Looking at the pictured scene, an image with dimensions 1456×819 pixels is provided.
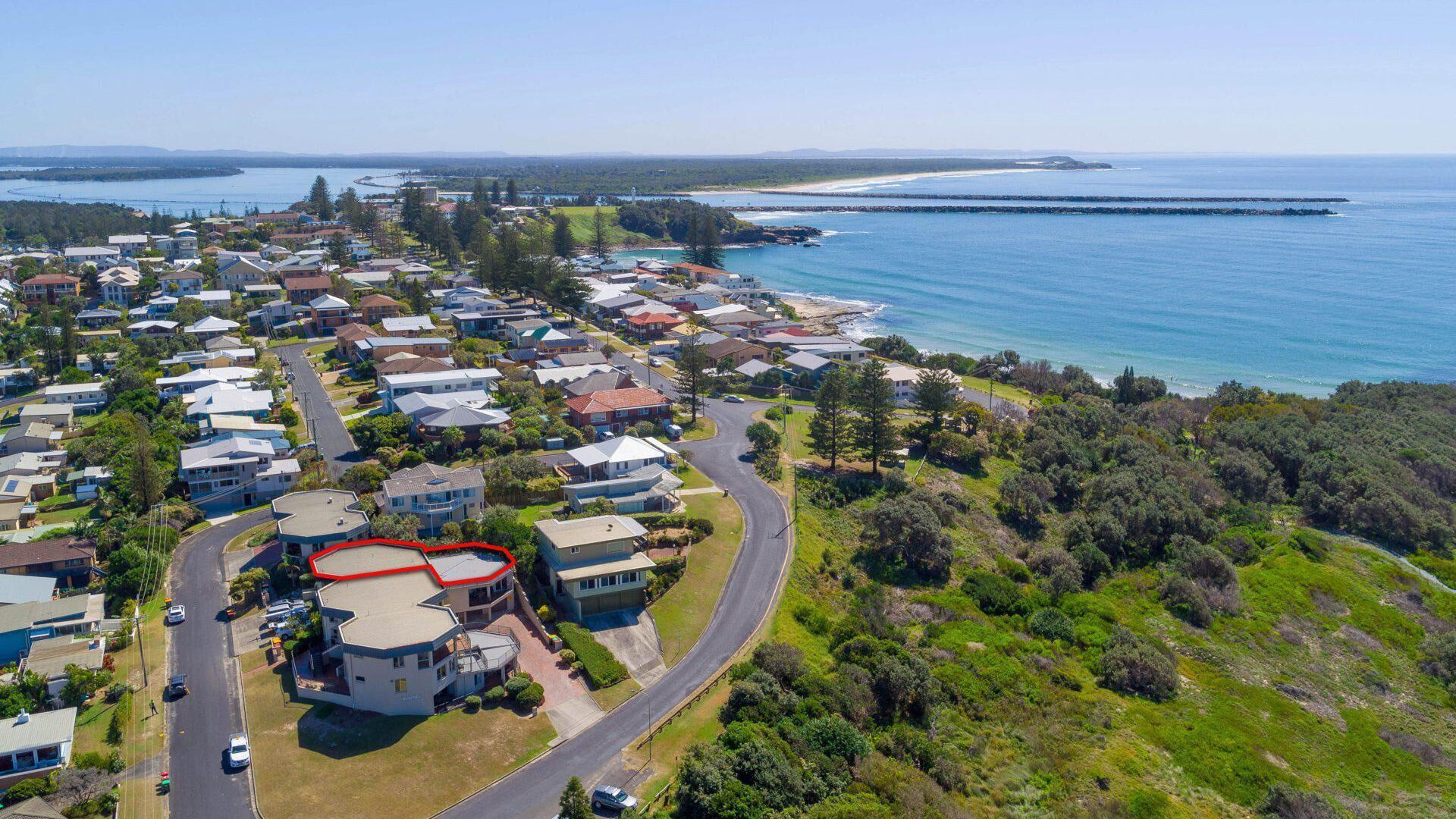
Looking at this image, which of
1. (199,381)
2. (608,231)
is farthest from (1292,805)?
(608,231)

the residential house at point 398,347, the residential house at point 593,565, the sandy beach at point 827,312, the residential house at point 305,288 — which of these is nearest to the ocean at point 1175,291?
the sandy beach at point 827,312

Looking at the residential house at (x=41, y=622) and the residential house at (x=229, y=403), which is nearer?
the residential house at (x=41, y=622)

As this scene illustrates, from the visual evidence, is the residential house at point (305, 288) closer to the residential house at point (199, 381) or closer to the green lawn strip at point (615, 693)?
the residential house at point (199, 381)

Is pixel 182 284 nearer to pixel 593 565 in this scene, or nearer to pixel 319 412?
pixel 319 412

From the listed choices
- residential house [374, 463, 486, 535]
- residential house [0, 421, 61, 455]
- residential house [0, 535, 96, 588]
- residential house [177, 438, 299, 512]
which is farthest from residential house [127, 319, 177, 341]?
residential house [374, 463, 486, 535]

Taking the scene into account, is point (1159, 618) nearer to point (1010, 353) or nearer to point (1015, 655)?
point (1015, 655)

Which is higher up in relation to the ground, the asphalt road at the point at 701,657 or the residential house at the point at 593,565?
the residential house at the point at 593,565

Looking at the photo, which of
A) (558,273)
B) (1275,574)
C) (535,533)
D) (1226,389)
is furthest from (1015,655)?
(558,273)

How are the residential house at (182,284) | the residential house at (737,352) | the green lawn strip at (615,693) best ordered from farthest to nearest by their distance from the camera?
the residential house at (182,284) → the residential house at (737,352) → the green lawn strip at (615,693)
